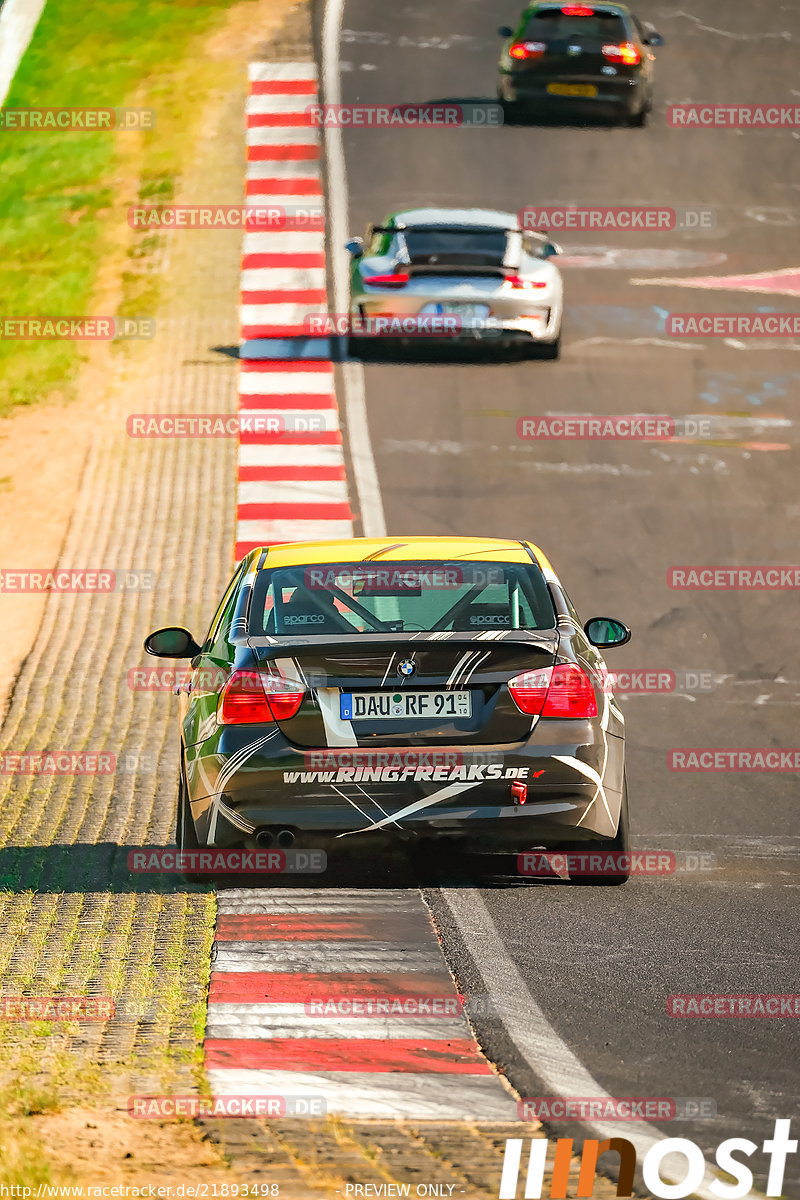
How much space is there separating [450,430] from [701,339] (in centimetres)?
488

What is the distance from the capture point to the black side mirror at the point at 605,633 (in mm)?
8008

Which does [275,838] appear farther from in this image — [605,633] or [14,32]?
[14,32]

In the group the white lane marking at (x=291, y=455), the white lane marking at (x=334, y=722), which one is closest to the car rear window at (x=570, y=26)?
the white lane marking at (x=291, y=455)

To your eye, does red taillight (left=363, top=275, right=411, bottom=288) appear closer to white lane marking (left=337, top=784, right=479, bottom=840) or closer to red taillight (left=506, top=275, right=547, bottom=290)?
red taillight (left=506, top=275, right=547, bottom=290)

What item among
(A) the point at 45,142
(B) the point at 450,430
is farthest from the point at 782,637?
(A) the point at 45,142

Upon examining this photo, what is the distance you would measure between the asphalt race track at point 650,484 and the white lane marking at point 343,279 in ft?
0.61

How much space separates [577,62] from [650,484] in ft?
37.5

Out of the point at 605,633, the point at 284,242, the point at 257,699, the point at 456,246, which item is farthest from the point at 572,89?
the point at 257,699

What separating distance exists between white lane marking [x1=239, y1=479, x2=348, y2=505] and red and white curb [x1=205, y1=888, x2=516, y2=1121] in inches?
383

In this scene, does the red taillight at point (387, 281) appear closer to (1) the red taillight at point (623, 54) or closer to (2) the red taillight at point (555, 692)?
(1) the red taillight at point (623, 54)

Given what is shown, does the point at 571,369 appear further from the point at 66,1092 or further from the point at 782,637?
the point at 66,1092

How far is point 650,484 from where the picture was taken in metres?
17.9

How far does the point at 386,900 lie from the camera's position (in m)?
7.99

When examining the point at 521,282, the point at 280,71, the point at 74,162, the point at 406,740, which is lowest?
the point at 74,162
